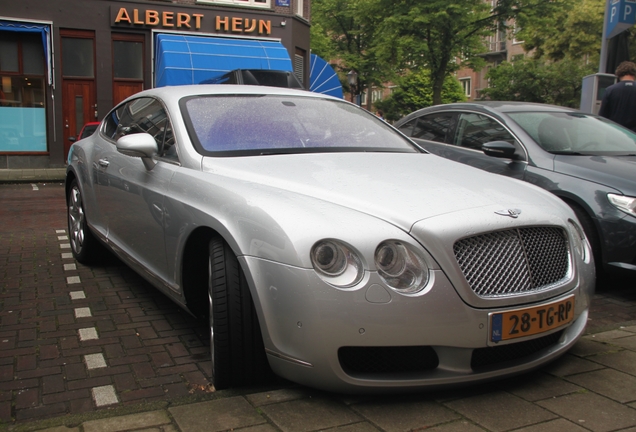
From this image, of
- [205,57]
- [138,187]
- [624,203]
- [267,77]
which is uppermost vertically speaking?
[205,57]

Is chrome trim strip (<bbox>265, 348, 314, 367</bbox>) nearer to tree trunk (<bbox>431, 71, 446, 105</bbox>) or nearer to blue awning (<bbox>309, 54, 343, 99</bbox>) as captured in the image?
blue awning (<bbox>309, 54, 343, 99</bbox>)

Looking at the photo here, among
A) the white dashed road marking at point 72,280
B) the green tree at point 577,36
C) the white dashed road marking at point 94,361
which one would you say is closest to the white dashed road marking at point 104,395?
the white dashed road marking at point 94,361

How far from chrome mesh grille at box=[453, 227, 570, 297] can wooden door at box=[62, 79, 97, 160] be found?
18.1 metres

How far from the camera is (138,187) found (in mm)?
4020

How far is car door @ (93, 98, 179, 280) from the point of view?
3.71 m

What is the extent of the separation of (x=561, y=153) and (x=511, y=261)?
10.00 ft

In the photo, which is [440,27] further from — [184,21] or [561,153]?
[561,153]

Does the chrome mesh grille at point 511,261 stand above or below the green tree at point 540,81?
below

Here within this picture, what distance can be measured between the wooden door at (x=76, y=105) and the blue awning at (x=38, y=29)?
26.8 inches

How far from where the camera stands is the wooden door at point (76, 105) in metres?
19.0

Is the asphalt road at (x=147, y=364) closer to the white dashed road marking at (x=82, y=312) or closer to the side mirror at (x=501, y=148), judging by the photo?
the white dashed road marking at (x=82, y=312)

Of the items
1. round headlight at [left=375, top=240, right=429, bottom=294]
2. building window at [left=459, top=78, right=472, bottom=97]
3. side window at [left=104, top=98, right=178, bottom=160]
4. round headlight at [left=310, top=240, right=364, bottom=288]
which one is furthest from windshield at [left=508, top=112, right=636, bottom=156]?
building window at [left=459, top=78, right=472, bottom=97]

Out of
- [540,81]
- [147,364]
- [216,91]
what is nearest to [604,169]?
[216,91]

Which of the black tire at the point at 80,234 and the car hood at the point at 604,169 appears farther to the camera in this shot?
the black tire at the point at 80,234
